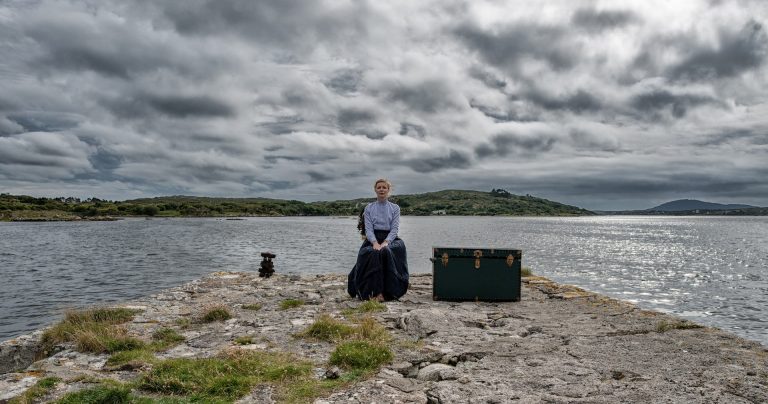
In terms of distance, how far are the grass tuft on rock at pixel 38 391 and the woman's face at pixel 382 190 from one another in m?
8.08

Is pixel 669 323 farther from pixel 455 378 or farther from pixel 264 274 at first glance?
pixel 264 274

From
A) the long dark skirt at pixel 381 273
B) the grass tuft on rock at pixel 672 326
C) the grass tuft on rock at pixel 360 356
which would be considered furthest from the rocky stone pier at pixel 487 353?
the long dark skirt at pixel 381 273

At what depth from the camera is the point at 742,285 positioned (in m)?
28.1

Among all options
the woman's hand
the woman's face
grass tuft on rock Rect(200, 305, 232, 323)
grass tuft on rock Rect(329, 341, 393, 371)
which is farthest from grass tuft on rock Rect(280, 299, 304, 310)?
grass tuft on rock Rect(329, 341, 393, 371)

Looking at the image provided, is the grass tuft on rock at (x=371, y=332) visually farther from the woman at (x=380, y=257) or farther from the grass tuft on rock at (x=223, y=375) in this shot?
the woman at (x=380, y=257)

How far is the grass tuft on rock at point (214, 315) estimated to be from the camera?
10.1 meters

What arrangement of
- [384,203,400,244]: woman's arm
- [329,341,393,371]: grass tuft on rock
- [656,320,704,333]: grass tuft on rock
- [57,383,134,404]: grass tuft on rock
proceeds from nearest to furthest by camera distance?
[57,383,134,404]: grass tuft on rock → [329,341,393,371]: grass tuft on rock → [656,320,704,333]: grass tuft on rock → [384,203,400,244]: woman's arm

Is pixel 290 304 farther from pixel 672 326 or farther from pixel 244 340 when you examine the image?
pixel 672 326

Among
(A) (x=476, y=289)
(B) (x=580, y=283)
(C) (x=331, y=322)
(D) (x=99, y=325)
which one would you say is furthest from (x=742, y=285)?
(D) (x=99, y=325)

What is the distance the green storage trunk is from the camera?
1256cm

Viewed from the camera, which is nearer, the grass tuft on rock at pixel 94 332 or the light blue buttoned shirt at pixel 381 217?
the grass tuft on rock at pixel 94 332

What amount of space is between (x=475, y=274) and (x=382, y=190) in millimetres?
3378

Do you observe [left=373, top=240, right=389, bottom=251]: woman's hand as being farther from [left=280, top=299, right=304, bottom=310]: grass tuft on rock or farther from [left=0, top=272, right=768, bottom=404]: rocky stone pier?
[left=280, top=299, right=304, bottom=310]: grass tuft on rock

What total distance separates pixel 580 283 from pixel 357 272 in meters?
18.6
